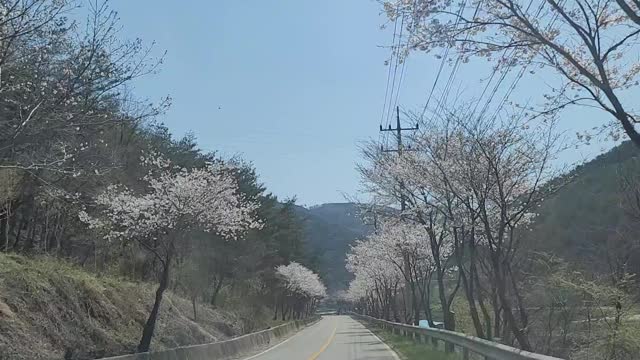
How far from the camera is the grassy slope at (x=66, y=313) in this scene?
18.9 metres

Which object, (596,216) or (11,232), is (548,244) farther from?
(11,232)

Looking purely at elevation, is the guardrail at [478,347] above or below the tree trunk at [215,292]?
below

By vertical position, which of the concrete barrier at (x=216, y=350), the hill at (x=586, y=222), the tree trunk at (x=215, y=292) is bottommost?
the concrete barrier at (x=216, y=350)

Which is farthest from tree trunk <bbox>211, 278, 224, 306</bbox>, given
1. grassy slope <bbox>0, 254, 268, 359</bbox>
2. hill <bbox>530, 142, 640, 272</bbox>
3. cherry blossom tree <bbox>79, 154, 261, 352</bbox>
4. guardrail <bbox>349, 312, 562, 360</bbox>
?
cherry blossom tree <bbox>79, 154, 261, 352</bbox>

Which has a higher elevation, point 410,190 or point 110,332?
point 410,190

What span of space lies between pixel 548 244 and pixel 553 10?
33.3 m

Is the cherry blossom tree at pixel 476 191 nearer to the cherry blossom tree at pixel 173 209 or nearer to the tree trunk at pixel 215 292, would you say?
the cherry blossom tree at pixel 173 209

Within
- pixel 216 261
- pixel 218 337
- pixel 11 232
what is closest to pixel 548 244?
pixel 218 337

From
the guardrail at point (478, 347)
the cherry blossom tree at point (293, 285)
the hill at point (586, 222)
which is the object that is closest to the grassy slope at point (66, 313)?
the guardrail at point (478, 347)

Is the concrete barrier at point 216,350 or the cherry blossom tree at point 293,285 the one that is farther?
the cherry blossom tree at point 293,285

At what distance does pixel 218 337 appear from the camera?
131 feet

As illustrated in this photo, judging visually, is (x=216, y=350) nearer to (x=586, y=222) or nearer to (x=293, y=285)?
(x=586, y=222)

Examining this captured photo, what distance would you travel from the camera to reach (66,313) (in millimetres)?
22234

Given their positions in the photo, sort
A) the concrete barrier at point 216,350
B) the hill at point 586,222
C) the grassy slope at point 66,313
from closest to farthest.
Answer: the concrete barrier at point 216,350, the grassy slope at point 66,313, the hill at point 586,222
